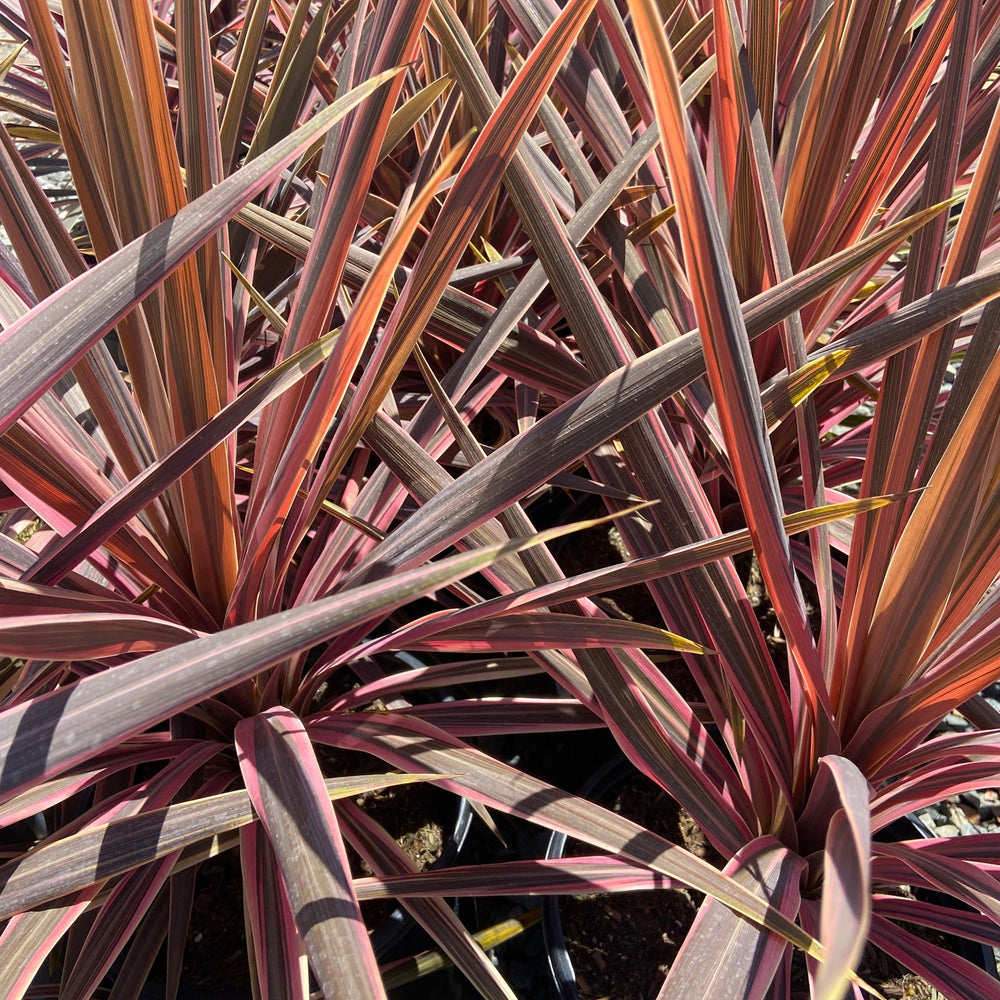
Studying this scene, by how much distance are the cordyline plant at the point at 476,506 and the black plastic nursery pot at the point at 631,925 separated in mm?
56

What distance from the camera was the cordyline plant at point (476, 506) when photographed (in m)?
0.40

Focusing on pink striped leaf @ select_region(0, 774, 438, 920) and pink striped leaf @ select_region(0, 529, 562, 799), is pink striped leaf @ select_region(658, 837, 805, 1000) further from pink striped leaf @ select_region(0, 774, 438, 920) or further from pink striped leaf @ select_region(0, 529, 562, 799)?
pink striped leaf @ select_region(0, 529, 562, 799)

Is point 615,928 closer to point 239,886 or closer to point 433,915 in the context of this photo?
point 433,915

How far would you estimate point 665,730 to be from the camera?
58cm

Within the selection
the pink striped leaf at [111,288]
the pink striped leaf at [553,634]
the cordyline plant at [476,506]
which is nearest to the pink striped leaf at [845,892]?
the cordyline plant at [476,506]

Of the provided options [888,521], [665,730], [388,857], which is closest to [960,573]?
[888,521]

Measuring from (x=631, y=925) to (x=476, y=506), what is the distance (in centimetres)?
51

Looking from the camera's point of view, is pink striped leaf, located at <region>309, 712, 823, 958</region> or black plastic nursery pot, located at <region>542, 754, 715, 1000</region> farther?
black plastic nursery pot, located at <region>542, 754, 715, 1000</region>

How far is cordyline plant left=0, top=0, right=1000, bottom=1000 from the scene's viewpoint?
0.40m

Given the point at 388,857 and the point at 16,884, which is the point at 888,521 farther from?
the point at 16,884

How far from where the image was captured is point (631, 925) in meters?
0.75

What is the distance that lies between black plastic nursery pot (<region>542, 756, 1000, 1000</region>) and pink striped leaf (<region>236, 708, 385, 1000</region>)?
1.19ft

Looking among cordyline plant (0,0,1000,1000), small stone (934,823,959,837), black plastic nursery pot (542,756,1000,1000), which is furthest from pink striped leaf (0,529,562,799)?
small stone (934,823,959,837)

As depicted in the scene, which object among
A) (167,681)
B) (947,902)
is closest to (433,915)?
(167,681)
